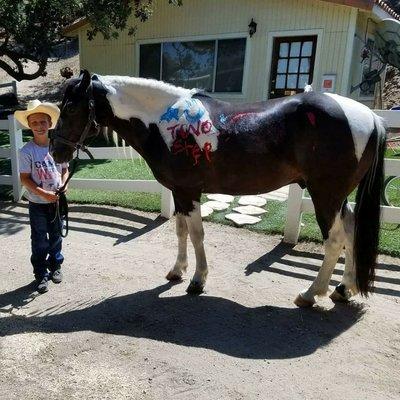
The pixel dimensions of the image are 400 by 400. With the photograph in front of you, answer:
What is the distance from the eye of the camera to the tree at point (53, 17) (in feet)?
31.3

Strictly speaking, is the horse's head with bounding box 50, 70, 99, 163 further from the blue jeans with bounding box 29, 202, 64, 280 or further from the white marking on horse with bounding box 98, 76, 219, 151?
the blue jeans with bounding box 29, 202, 64, 280

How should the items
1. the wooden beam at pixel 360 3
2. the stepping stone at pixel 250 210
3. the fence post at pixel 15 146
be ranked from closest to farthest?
the stepping stone at pixel 250 210, the fence post at pixel 15 146, the wooden beam at pixel 360 3

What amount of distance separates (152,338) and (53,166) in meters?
1.68

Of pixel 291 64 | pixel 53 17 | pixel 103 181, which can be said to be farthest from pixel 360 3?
pixel 53 17

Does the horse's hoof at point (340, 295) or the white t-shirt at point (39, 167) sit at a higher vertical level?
the white t-shirt at point (39, 167)

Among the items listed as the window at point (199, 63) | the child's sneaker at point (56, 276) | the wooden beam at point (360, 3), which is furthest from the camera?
→ the window at point (199, 63)

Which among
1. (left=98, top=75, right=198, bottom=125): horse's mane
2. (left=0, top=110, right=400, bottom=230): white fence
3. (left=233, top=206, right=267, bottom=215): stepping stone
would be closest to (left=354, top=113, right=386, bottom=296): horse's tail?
(left=0, top=110, right=400, bottom=230): white fence

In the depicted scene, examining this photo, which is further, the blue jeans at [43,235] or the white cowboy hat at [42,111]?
the blue jeans at [43,235]

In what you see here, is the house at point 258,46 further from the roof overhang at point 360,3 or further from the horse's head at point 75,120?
the horse's head at point 75,120

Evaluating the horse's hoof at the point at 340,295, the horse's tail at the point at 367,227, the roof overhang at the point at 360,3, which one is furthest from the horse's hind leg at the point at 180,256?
the roof overhang at the point at 360,3

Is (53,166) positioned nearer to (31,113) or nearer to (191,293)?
(31,113)

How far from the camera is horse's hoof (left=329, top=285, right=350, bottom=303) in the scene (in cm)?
333

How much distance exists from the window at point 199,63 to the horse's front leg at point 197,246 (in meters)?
7.68

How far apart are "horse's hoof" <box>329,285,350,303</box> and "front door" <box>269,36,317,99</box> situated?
737cm
